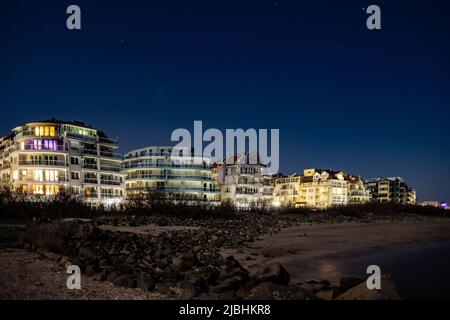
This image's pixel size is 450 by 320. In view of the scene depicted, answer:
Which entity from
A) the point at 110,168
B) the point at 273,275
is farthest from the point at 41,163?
the point at 273,275

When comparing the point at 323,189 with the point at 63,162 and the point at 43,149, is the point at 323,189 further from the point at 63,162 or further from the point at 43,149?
the point at 43,149

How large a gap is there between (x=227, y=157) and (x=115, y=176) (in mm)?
47691

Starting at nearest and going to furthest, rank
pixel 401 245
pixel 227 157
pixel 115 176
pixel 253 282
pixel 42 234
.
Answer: pixel 253 282 < pixel 42 234 < pixel 401 245 < pixel 115 176 < pixel 227 157

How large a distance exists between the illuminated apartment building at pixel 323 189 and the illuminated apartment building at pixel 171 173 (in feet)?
166

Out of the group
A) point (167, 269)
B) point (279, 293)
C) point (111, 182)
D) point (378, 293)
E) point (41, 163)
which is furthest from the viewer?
point (111, 182)

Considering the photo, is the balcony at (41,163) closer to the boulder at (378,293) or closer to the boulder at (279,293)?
the boulder at (279,293)

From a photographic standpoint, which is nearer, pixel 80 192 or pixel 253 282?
pixel 253 282

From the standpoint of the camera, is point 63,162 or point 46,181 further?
point 63,162

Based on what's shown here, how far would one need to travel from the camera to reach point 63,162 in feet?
228

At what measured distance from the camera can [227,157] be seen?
121 m

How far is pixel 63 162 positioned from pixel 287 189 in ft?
291

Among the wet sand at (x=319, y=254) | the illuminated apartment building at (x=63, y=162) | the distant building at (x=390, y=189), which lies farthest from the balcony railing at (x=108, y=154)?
the distant building at (x=390, y=189)
